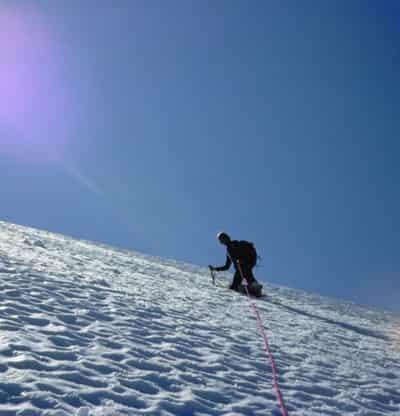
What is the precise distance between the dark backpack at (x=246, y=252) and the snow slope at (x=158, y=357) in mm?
3373

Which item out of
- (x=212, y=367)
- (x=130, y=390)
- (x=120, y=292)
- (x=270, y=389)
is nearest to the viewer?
(x=130, y=390)

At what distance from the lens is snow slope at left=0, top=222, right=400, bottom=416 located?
473 cm

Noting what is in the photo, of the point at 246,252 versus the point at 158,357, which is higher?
the point at 246,252

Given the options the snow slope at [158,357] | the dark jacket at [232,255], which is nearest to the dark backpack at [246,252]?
the dark jacket at [232,255]

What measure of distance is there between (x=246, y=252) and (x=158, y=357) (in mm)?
9200

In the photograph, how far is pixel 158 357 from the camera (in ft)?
20.8

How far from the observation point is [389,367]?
869cm

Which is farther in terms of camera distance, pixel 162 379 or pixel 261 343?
pixel 261 343

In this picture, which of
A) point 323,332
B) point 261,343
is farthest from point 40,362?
point 323,332

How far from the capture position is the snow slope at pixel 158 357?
15.5 feet

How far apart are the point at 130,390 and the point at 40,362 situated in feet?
4.27

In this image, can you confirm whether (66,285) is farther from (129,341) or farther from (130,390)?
(130,390)

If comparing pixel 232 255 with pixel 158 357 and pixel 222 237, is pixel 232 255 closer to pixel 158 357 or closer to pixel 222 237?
pixel 222 237

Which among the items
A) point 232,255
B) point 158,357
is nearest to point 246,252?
point 232,255
